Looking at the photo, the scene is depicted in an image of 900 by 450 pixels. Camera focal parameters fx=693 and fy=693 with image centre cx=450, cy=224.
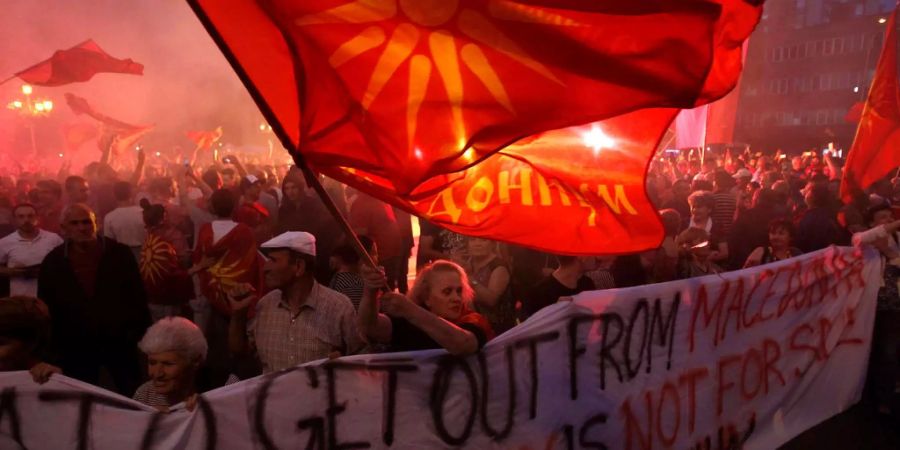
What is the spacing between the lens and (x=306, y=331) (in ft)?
11.4

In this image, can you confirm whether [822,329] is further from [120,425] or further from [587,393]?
[120,425]

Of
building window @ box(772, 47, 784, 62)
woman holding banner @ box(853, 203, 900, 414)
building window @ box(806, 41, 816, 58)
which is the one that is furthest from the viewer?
building window @ box(772, 47, 784, 62)

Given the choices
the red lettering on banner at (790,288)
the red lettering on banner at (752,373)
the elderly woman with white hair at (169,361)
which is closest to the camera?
the elderly woman with white hair at (169,361)

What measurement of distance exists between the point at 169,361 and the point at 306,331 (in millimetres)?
738

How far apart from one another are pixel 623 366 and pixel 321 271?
370 centimetres

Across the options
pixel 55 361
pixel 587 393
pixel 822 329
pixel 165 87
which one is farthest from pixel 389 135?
pixel 165 87

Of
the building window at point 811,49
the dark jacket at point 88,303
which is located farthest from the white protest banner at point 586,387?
the building window at point 811,49

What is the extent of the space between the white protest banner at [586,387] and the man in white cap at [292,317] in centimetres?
50

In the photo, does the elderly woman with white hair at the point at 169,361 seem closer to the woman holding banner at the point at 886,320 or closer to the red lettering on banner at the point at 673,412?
the red lettering on banner at the point at 673,412

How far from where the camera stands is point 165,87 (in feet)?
85.4

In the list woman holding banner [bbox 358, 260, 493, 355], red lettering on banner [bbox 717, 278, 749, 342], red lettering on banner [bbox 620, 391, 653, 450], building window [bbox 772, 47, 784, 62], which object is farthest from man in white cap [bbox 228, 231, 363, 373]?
building window [bbox 772, 47, 784, 62]

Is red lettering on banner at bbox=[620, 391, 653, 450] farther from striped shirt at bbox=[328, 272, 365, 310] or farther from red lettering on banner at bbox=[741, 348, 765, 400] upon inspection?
striped shirt at bbox=[328, 272, 365, 310]

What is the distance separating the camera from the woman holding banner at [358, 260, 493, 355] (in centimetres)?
311

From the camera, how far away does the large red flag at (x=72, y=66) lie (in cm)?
949
